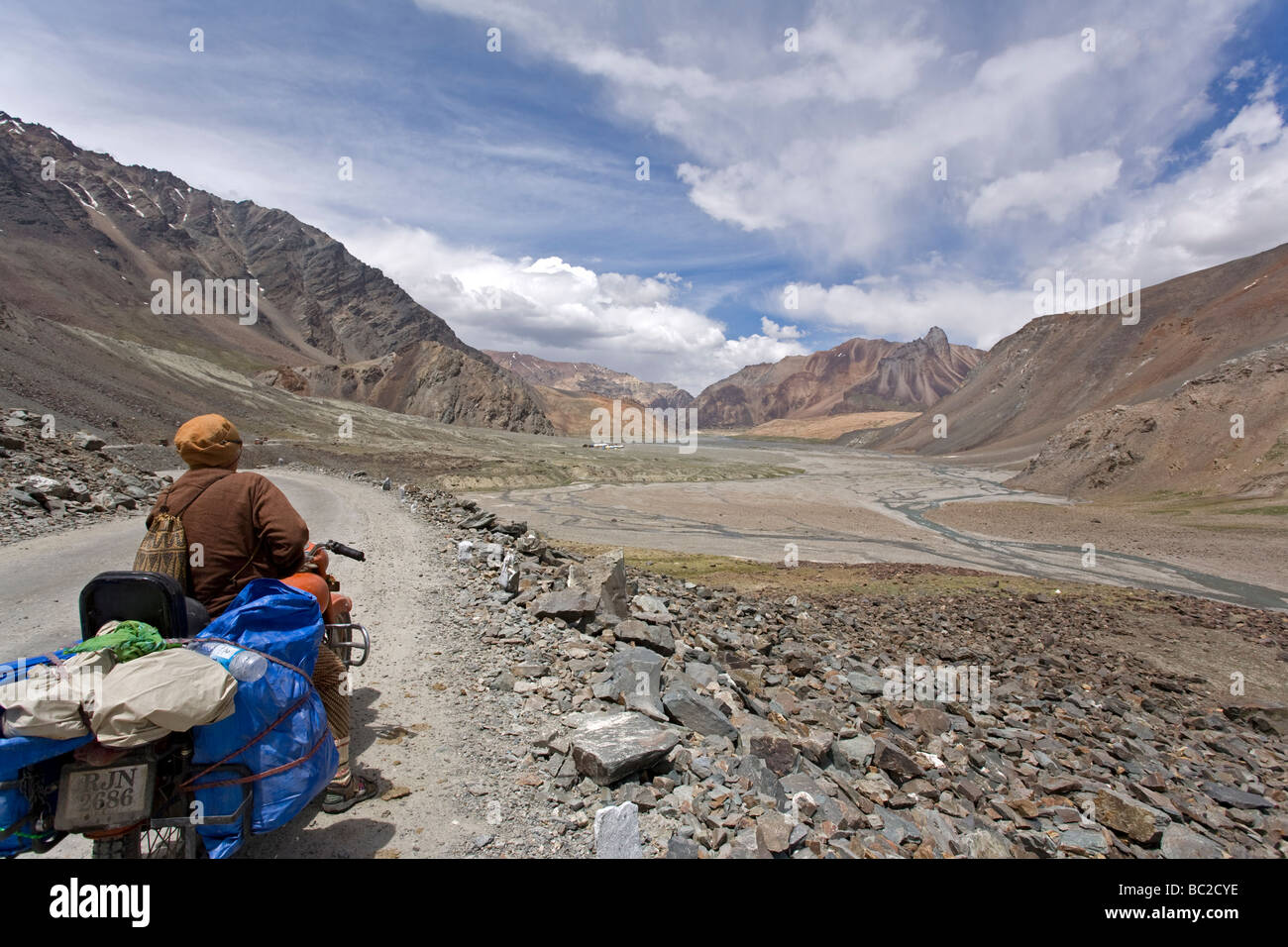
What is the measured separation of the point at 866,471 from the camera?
4158 inches

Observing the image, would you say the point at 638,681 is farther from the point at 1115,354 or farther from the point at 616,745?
the point at 1115,354

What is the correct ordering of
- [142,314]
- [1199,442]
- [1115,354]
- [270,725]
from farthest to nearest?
[142,314]
[1115,354]
[1199,442]
[270,725]

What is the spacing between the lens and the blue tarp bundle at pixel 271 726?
3170mm

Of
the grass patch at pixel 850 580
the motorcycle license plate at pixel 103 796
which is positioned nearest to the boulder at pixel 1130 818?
the motorcycle license plate at pixel 103 796

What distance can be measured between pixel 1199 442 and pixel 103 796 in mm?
75742

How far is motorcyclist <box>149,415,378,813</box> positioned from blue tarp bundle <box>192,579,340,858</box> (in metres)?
0.38

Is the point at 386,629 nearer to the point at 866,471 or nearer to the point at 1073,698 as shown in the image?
the point at 1073,698

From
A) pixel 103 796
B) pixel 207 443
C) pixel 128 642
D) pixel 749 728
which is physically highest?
pixel 207 443

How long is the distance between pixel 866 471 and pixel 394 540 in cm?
10121

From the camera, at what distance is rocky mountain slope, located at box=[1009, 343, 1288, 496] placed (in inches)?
1916

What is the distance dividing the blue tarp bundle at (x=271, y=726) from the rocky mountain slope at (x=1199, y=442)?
60461mm

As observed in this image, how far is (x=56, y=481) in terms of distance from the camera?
15.1m

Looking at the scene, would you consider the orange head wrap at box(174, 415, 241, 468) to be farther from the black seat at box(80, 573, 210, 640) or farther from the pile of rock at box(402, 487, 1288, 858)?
the pile of rock at box(402, 487, 1288, 858)

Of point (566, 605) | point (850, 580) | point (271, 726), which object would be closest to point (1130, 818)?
point (566, 605)
